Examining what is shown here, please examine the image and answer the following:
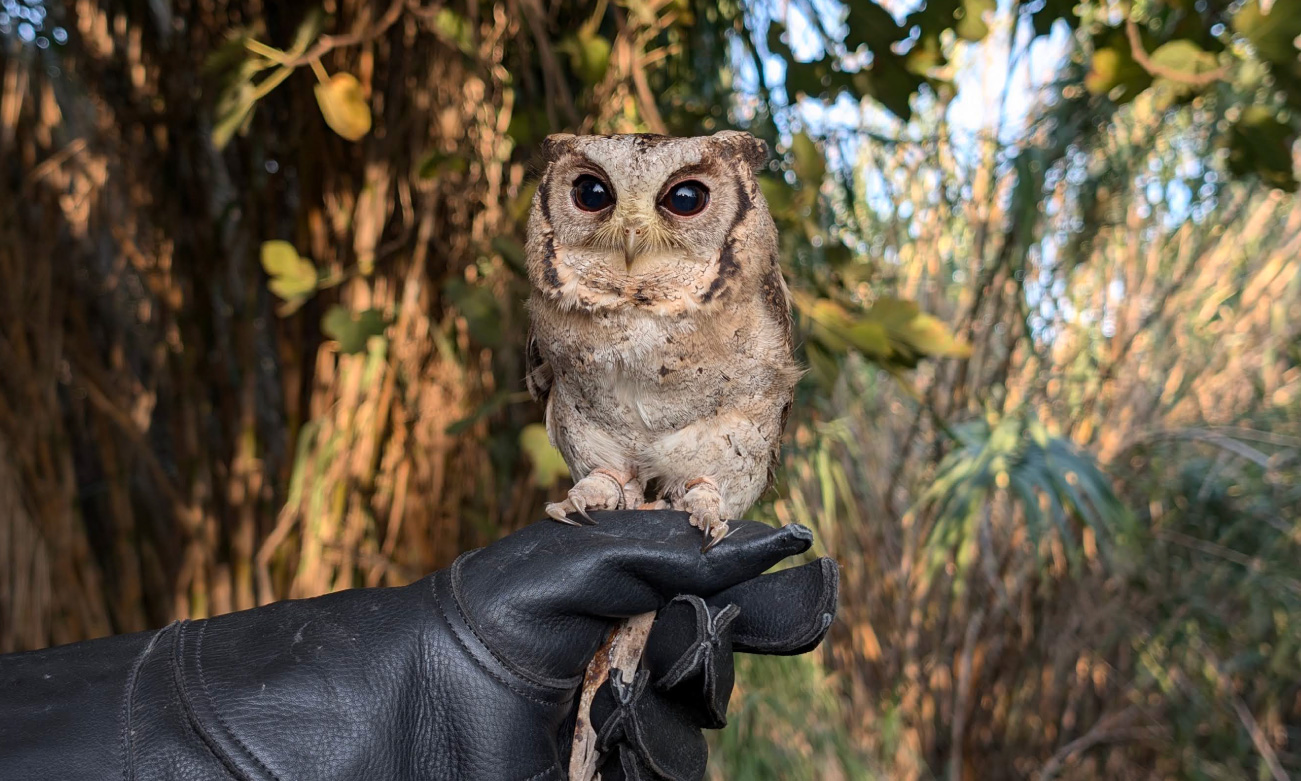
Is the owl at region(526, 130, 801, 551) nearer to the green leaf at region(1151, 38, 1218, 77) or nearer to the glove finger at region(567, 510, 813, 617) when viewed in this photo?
the glove finger at region(567, 510, 813, 617)

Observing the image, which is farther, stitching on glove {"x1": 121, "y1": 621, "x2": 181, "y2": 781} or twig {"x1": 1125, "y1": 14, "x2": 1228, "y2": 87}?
twig {"x1": 1125, "y1": 14, "x2": 1228, "y2": 87}

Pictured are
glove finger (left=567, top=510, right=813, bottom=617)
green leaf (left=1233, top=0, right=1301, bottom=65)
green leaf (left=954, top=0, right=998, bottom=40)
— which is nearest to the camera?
glove finger (left=567, top=510, right=813, bottom=617)

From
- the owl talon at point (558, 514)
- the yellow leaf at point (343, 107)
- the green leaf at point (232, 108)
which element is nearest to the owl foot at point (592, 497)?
the owl talon at point (558, 514)

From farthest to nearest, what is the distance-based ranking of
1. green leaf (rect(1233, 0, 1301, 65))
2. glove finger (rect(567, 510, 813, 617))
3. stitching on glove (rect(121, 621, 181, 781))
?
green leaf (rect(1233, 0, 1301, 65))
glove finger (rect(567, 510, 813, 617))
stitching on glove (rect(121, 621, 181, 781))

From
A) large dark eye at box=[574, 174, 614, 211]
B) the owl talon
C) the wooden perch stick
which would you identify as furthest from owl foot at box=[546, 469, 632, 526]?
large dark eye at box=[574, 174, 614, 211]

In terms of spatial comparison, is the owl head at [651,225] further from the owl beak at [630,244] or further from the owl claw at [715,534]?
the owl claw at [715,534]

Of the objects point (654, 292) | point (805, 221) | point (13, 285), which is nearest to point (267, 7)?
point (13, 285)

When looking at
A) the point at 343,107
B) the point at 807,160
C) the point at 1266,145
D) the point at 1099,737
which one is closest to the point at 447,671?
the point at 343,107
